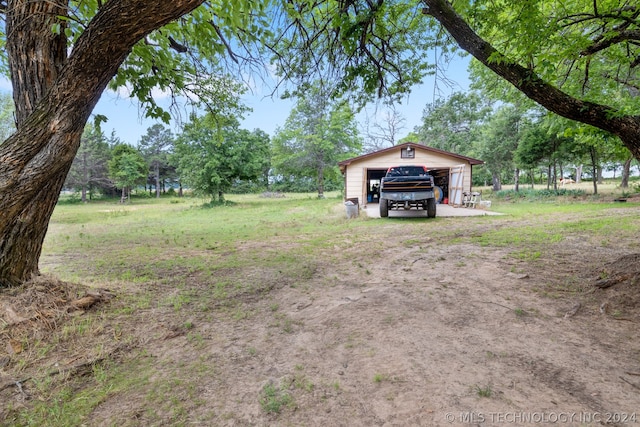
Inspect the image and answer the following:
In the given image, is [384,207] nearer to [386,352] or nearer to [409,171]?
[409,171]

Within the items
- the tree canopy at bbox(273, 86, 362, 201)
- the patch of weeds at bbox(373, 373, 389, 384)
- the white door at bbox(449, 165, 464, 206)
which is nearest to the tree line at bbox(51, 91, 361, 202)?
the tree canopy at bbox(273, 86, 362, 201)

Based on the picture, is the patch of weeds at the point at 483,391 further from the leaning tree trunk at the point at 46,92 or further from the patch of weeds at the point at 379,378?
the leaning tree trunk at the point at 46,92

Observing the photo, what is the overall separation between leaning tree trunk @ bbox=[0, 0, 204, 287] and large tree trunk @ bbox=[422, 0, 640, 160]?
3.28 meters

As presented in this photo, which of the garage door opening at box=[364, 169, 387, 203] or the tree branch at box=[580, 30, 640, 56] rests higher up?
the tree branch at box=[580, 30, 640, 56]

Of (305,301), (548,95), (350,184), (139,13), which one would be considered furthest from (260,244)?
(350,184)

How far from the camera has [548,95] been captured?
11.9 ft

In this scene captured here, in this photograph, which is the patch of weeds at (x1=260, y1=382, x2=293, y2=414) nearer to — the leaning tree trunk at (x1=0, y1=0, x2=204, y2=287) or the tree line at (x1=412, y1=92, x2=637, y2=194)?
the leaning tree trunk at (x1=0, y1=0, x2=204, y2=287)

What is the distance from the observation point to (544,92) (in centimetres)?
362

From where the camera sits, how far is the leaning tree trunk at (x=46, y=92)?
223 centimetres

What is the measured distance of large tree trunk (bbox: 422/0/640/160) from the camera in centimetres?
343

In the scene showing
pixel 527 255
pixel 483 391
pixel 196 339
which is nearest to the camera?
pixel 483 391

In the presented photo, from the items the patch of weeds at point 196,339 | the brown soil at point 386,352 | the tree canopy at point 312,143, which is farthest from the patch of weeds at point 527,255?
the tree canopy at point 312,143

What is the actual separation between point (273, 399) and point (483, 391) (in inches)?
53.6

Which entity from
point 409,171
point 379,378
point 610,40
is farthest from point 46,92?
point 409,171
